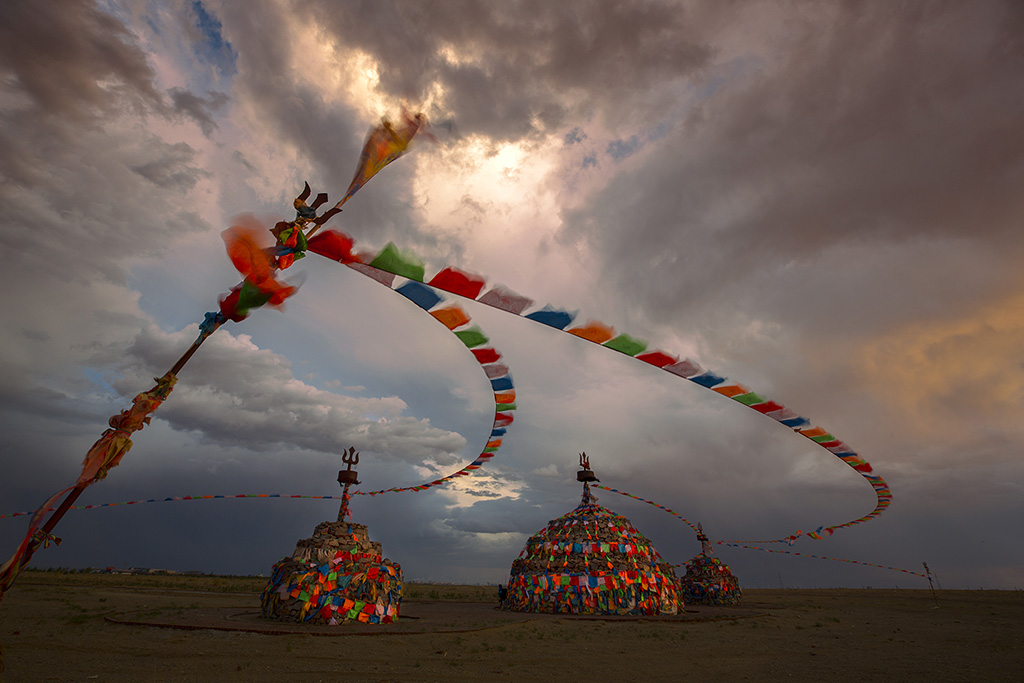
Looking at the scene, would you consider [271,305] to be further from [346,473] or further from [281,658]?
[346,473]

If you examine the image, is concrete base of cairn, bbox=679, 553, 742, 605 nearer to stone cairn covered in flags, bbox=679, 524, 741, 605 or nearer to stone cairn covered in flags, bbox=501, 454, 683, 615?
stone cairn covered in flags, bbox=679, 524, 741, 605

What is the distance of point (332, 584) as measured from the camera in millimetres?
14086

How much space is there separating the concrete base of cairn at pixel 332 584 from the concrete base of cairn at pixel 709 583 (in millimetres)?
17125

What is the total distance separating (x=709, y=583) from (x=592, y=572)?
10286 millimetres

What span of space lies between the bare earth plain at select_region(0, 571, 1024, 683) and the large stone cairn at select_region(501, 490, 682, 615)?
213 centimetres

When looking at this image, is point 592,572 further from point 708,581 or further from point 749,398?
point 749,398

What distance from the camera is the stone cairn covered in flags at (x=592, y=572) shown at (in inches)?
714

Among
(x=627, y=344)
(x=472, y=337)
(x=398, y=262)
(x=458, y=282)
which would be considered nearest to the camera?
(x=398, y=262)

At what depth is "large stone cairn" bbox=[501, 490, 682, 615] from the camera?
59.5 ft

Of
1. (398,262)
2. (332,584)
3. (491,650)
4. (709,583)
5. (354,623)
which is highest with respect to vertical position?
(398,262)

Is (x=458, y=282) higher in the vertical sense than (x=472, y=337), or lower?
lower

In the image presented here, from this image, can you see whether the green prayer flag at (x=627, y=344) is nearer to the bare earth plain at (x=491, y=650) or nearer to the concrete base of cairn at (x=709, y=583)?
the bare earth plain at (x=491, y=650)

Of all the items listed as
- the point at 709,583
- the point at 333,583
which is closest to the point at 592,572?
the point at 333,583

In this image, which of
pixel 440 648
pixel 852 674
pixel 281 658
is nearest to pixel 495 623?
pixel 440 648
